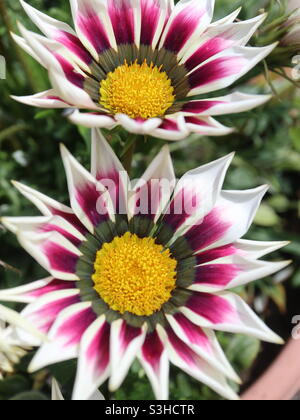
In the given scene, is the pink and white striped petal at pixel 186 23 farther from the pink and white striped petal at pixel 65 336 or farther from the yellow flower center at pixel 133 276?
the pink and white striped petal at pixel 65 336

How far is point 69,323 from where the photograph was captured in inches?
25.8

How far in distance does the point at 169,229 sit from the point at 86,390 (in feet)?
0.89

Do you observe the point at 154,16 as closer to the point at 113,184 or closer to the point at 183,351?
the point at 113,184

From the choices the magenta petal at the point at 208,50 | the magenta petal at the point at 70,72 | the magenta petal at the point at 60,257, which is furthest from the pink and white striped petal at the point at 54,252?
the magenta petal at the point at 208,50

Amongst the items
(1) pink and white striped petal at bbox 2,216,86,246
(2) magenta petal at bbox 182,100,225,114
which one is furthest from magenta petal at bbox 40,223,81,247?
(2) magenta petal at bbox 182,100,225,114

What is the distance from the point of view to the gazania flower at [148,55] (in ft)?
2.32

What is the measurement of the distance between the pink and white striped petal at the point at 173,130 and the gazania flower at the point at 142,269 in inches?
1.2

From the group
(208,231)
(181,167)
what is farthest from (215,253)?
(181,167)

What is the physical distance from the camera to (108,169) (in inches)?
28.0

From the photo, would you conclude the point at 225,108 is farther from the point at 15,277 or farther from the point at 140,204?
the point at 15,277

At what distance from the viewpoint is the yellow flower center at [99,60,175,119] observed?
76cm

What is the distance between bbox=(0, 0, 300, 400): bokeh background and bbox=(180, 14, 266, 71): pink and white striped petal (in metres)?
0.14

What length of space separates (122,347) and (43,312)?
0.33 ft
